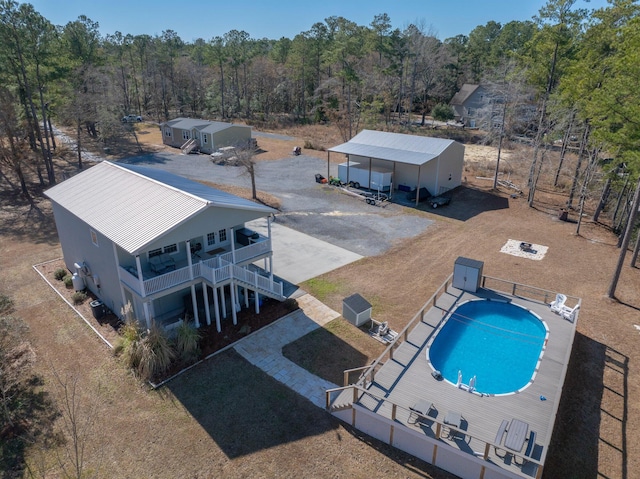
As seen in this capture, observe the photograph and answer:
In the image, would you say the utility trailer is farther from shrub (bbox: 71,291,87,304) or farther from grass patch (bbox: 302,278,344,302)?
shrub (bbox: 71,291,87,304)

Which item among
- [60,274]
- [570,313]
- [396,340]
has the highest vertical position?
[396,340]

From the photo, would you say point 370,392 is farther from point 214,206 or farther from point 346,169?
point 346,169

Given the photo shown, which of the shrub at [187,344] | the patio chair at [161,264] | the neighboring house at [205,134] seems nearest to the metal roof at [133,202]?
the patio chair at [161,264]

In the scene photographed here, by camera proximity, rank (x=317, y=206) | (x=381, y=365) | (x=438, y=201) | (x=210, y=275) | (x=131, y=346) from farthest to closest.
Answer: (x=317, y=206)
(x=438, y=201)
(x=210, y=275)
(x=131, y=346)
(x=381, y=365)

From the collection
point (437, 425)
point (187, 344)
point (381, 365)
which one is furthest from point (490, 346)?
point (187, 344)

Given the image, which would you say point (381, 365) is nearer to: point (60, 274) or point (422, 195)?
point (60, 274)

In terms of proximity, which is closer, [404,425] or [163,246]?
[404,425]

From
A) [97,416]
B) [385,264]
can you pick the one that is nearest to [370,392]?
[97,416]

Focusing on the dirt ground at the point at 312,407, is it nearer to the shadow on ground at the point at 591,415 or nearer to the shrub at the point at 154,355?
the shadow on ground at the point at 591,415
